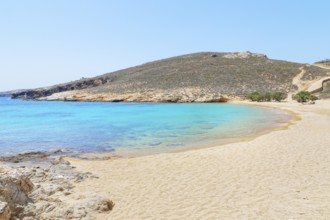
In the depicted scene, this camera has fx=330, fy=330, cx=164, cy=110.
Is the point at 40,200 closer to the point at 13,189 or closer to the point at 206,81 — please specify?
the point at 13,189

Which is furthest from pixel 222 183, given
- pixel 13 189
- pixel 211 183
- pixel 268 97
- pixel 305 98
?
pixel 268 97

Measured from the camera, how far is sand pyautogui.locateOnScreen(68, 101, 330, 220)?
688cm

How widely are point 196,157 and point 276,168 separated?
3084 mm

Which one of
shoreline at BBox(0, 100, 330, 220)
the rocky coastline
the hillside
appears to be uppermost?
the hillside

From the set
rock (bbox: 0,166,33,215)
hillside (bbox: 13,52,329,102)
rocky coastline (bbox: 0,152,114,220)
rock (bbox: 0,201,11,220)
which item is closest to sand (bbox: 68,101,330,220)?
rocky coastline (bbox: 0,152,114,220)

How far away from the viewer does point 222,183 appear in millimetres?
8820

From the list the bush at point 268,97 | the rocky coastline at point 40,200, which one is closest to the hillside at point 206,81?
the bush at point 268,97

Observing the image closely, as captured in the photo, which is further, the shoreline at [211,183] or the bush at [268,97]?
the bush at [268,97]

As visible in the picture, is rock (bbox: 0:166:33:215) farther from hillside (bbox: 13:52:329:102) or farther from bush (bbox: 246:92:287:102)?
hillside (bbox: 13:52:329:102)

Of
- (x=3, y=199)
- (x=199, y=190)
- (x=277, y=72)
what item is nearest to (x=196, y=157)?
(x=199, y=190)

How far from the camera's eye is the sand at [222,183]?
22.6ft

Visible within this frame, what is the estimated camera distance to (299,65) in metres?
75.2

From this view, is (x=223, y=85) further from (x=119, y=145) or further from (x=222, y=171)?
(x=222, y=171)

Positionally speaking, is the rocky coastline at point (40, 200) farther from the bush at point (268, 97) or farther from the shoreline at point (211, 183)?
the bush at point (268, 97)
